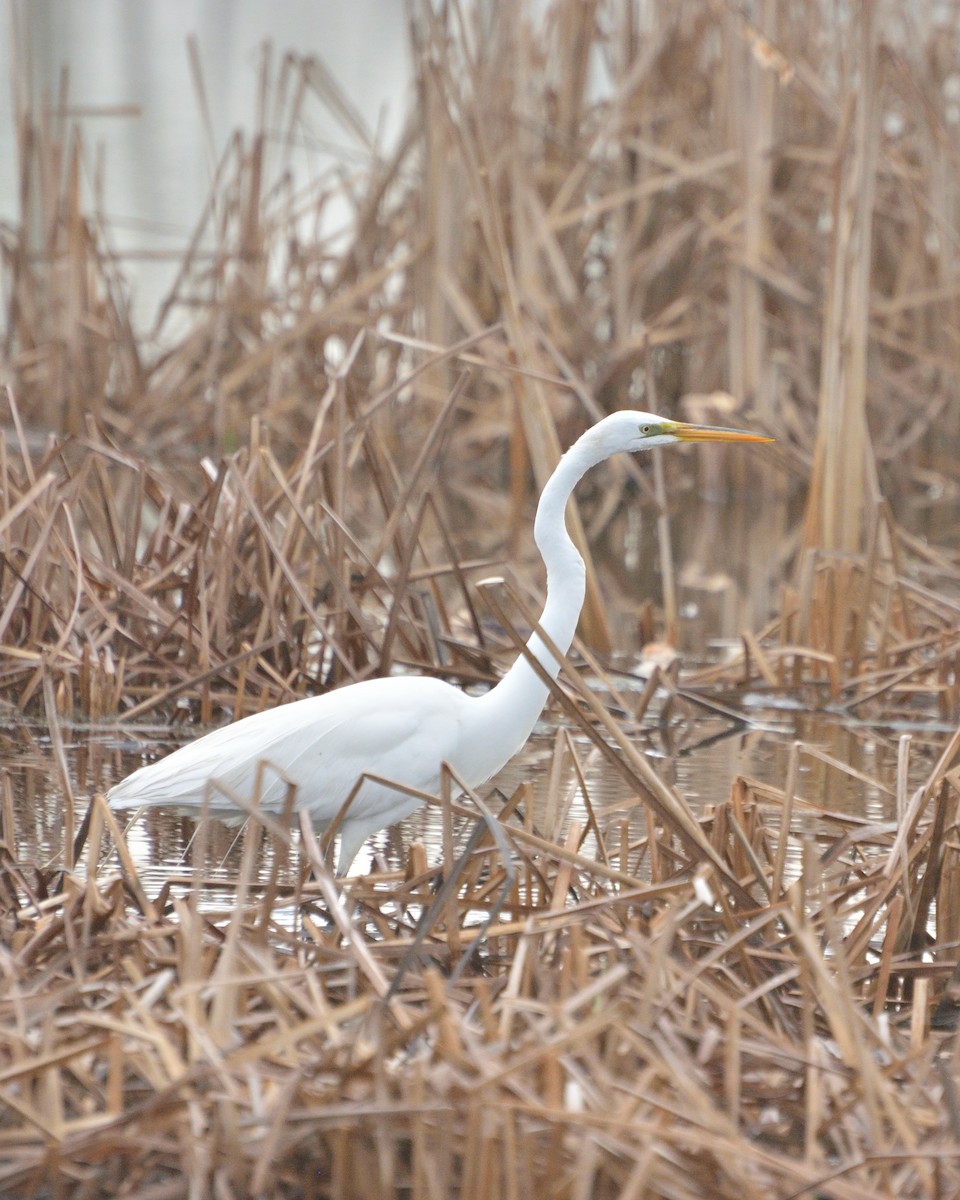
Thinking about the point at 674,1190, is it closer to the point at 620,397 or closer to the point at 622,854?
the point at 622,854

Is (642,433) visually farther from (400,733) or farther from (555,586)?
(400,733)

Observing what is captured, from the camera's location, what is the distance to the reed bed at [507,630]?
1848 mm

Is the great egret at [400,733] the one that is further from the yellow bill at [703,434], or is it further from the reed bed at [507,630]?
the reed bed at [507,630]

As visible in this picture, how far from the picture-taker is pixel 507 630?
2.79 metres

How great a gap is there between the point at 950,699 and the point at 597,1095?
278 cm

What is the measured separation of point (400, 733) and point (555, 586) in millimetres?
357

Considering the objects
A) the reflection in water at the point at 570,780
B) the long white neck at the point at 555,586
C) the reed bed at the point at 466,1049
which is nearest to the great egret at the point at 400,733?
the long white neck at the point at 555,586

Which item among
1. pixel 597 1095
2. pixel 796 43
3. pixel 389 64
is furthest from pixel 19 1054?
pixel 389 64

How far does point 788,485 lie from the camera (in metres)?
8.17

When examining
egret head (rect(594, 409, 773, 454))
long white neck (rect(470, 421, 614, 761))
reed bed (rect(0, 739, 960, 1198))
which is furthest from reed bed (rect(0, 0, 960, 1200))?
egret head (rect(594, 409, 773, 454))

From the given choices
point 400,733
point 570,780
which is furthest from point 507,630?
point 570,780

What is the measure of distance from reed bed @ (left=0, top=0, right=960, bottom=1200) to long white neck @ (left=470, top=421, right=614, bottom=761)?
0.11 m

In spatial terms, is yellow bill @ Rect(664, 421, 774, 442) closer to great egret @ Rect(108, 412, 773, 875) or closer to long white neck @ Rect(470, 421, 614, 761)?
great egret @ Rect(108, 412, 773, 875)

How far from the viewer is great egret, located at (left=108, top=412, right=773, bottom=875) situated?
292cm
